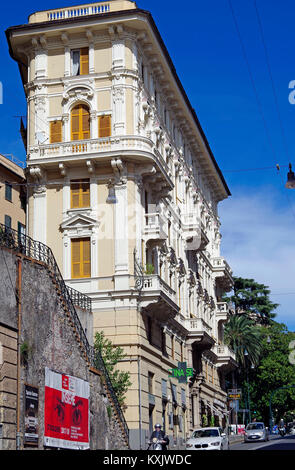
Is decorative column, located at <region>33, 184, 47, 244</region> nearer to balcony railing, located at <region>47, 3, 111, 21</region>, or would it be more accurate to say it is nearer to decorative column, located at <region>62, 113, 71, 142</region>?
decorative column, located at <region>62, 113, 71, 142</region>

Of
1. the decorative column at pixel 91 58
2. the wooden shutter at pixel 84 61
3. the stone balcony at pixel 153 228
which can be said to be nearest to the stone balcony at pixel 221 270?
the stone balcony at pixel 153 228

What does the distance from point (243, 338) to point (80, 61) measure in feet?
137

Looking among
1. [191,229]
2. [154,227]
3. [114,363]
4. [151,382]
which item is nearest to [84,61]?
[154,227]

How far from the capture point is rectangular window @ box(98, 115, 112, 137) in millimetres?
41969

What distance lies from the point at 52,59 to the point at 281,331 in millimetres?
53625

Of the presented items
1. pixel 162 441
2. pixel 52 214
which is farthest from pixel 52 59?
pixel 162 441

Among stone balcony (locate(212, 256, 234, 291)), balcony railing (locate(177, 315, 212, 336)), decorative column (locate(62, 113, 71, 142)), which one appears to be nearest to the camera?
decorative column (locate(62, 113, 71, 142))

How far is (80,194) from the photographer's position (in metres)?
42.1

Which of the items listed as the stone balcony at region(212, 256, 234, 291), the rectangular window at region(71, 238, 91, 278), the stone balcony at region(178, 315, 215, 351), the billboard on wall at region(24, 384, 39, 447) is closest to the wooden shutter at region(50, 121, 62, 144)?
the rectangular window at region(71, 238, 91, 278)

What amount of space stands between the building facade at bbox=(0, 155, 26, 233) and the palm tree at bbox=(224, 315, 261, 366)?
3529cm

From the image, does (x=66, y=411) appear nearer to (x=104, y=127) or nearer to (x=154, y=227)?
(x=154, y=227)

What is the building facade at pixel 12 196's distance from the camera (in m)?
45.2

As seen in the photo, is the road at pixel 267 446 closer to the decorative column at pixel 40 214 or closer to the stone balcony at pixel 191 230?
the stone balcony at pixel 191 230

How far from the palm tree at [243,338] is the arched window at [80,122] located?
3906cm
